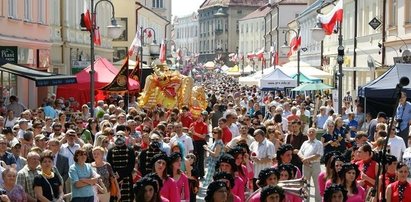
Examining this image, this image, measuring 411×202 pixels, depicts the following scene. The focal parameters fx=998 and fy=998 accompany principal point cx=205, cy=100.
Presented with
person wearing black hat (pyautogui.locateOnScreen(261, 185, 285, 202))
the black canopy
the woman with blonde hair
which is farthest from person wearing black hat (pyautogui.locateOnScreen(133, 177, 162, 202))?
the black canopy

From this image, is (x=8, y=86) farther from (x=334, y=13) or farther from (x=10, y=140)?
(x=10, y=140)

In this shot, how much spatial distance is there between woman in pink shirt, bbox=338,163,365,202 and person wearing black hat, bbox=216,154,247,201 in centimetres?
118

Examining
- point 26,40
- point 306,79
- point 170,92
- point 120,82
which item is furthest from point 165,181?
point 306,79

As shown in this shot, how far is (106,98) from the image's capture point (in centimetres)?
3516

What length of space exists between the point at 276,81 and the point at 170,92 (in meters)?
7.70

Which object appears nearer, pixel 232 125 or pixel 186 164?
pixel 186 164

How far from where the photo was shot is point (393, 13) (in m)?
37.9

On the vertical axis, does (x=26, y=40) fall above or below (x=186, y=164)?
above

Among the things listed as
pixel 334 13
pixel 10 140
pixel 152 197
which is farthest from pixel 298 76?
pixel 152 197

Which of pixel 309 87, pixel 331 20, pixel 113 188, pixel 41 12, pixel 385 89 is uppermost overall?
pixel 41 12

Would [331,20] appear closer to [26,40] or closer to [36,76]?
[26,40]

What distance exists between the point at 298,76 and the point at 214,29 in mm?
133878

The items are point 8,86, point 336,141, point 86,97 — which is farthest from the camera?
point 86,97

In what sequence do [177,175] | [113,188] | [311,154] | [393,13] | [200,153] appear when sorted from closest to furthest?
[177,175] < [113,188] < [311,154] < [200,153] < [393,13]
